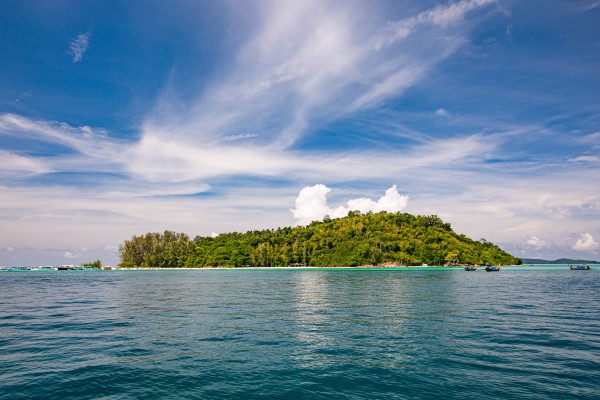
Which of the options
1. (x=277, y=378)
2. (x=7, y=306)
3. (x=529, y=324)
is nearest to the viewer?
(x=277, y=378)

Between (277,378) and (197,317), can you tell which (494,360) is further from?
(197,317)

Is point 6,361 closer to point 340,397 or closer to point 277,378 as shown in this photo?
point 277,378

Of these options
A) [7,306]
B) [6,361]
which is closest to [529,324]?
[6,361]

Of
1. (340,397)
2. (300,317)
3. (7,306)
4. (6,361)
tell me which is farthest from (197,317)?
(7,306)

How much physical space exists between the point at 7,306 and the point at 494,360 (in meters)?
67.2

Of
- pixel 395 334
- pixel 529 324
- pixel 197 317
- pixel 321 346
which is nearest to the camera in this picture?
pixel 321 346

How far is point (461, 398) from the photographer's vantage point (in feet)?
59.3

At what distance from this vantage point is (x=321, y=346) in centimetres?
2844

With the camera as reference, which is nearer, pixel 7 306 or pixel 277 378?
pixel 277 378

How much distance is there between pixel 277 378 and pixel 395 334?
15380mm

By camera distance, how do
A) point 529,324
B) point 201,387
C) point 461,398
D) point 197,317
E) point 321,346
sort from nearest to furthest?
point 461,398 → point 201,387 → point 321,346 → point 529,324 → point 197,317

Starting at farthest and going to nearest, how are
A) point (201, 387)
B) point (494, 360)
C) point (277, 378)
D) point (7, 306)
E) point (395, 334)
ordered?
point (7, 306), point (395, 334), point (494, 360), point (277, 378), point (201, 387)

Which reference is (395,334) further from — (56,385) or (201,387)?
(56,385)

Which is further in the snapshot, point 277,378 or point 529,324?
point 529,324
